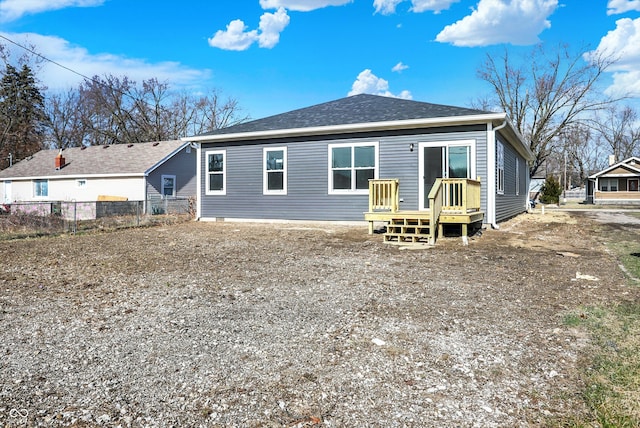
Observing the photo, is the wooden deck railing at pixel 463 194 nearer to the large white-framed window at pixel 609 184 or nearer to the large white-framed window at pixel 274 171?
the large white-framed window at pixel 274 171

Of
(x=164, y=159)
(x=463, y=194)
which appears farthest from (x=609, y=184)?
(x=164, y=159)

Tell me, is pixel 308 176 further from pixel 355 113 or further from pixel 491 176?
pixel 491 176

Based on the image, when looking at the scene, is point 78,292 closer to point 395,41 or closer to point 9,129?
point 395,41

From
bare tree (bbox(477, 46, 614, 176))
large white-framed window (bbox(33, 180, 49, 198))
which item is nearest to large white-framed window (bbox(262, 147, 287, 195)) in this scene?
large white-framed window (bbox(33, 180, 49, 198))

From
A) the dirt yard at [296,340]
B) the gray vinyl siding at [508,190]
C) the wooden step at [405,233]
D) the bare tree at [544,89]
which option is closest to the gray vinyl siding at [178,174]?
the dirt yard at [296,340]

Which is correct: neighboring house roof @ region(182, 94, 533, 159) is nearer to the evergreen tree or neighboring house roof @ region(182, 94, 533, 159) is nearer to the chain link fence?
the chain link fence

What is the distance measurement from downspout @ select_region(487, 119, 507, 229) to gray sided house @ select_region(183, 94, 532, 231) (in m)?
0.03

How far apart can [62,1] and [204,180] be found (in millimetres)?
9544

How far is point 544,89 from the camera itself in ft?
108

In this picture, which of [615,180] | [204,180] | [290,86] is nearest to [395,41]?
→ [290,86]

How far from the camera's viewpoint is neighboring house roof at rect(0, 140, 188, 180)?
21.9 m

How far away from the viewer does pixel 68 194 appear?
23.2 m

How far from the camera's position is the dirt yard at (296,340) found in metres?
2.19

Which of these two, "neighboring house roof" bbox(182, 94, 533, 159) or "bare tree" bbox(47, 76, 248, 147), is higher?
"bare tree" bbox(47, 76, 248, 147)
